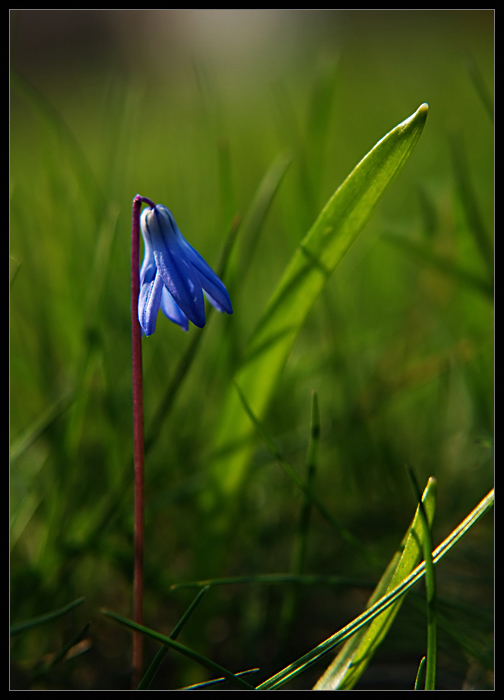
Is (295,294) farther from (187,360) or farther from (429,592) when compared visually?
(429,592)

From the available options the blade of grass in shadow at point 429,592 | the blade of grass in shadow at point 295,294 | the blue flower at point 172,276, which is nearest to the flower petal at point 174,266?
the blue flower at point 172,276

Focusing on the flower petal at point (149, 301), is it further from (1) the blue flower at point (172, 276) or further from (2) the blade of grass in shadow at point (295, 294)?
(2) the blade of grass in shadow at point (295, 294)

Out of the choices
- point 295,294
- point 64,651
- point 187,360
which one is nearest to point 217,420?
point 187,360

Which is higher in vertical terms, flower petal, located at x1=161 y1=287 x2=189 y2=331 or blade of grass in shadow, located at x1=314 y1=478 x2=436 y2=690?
flower petal, located at x1=161 y1=287 x2=189 y2=331

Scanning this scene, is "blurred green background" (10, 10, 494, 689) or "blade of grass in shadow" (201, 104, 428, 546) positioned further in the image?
"blurred green background" (10, 10, 494, 689)

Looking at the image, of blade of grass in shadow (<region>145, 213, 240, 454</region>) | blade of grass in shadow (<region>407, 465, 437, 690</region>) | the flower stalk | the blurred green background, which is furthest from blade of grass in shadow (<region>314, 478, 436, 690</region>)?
blade of grass in shadow (<region>145, 213, 240, 454</region>)

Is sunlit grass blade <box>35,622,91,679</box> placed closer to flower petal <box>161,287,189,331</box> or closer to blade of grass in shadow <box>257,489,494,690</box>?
blade of grass in shadow <box>257,489,494,690</box>
